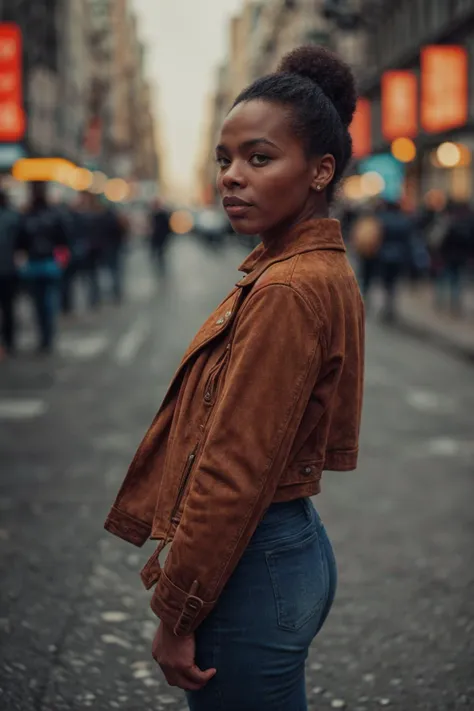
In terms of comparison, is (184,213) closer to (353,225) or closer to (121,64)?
(121,64)

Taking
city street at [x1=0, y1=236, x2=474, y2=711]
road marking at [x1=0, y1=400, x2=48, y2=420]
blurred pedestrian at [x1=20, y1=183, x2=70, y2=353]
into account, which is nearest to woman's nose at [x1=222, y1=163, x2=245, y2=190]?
city street at [x1=0, y1=236, x2=474, y2=711]

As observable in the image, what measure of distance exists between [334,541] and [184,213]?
124 meters

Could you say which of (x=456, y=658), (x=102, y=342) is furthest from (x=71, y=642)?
(x=102, y=342)

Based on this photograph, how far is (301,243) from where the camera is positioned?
2.31 metres

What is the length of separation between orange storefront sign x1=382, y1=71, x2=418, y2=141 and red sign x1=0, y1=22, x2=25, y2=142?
11.3m

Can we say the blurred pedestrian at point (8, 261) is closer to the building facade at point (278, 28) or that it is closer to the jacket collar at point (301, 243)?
the jacket collar at point (301, 243)

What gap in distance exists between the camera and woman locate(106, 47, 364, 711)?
2.14m

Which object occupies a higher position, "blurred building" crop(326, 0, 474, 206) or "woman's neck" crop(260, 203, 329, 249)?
"blurred building" crop(326, 0, 474, 206)

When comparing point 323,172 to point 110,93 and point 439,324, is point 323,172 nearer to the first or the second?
point 439,324

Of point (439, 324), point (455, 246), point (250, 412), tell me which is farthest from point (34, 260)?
point (250, 412)

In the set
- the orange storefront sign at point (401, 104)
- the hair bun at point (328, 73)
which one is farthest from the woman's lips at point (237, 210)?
the orange storefront sign at point (401, 104)

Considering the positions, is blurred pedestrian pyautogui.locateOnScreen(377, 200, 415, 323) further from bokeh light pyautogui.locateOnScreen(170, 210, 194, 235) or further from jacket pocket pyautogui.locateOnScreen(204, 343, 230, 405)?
bokeh light pyautogui.locateOnScreen(170, 210, 194, 235)

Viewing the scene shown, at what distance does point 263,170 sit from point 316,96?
19cm

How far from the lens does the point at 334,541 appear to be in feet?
20.5
